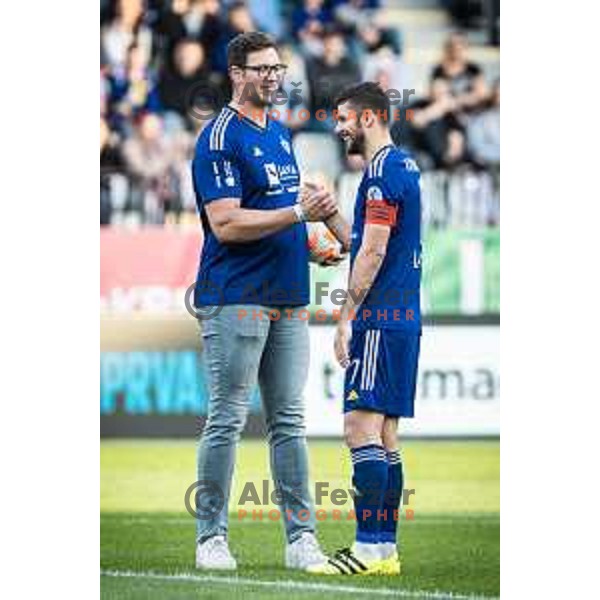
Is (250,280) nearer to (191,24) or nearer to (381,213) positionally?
(381,213)

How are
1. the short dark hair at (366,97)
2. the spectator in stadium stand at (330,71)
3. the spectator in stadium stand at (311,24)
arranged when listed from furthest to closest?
the spectator in stadium stand at (311,24), the spectator in stadium stand at (330,71), the short dark hair at (366,97)

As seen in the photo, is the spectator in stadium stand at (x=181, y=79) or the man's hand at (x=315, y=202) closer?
the man's hand at (x=315, y=202)

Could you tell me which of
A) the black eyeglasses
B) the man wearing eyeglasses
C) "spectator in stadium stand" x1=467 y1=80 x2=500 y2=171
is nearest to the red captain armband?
the man wearing eyeglasses

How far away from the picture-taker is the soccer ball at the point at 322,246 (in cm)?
632

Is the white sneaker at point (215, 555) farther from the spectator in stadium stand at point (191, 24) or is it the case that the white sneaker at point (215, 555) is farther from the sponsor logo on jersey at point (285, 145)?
the spectator in stadium stand at point (191, 24)

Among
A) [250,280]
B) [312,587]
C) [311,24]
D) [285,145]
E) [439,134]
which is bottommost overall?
[312,587]

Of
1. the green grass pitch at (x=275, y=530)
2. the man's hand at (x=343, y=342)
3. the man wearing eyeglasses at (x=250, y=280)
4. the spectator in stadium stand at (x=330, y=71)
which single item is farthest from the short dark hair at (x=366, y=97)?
the spectator in stadium stand at (x=330, y=71)

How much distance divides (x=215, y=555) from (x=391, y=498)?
26.8 inches

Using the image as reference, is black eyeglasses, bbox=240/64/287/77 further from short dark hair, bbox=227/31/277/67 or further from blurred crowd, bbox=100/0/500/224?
blurred crowd, bbox=100/0/500/224

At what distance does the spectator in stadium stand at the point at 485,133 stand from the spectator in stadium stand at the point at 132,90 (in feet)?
7.08

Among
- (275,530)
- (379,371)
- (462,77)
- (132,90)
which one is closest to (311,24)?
(462,77)

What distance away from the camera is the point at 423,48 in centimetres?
1159

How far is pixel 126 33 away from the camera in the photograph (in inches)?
429
